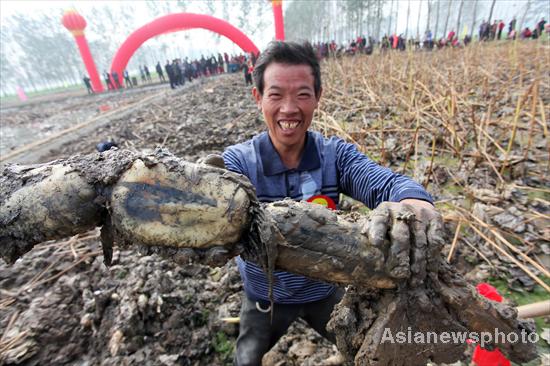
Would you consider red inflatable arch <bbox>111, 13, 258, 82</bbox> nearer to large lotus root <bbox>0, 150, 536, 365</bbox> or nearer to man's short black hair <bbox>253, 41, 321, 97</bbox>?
man's short black hair <bbox>253, 41, 321, 97</bbox>

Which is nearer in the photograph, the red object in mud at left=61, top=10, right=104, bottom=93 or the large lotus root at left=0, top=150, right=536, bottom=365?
the large lotus root at left=0, top=150, right=536, bottom=365

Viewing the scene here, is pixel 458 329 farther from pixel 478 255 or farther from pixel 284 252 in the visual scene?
pixel 478 255

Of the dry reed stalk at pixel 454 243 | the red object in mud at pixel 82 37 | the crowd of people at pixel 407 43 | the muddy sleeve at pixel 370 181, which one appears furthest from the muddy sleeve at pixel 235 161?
the red object in mud at pixel 82 37

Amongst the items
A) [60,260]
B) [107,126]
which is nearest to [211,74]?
[107,126]

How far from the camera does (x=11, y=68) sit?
5794 cm

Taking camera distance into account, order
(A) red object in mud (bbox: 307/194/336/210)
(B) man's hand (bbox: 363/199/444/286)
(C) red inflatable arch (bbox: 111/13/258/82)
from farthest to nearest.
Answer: (C) red inflatable arch (bbox: 111/13/258/82)
(A) red object in mud (bbox: 307/194/336/210)
(B) man's hand (bbox: 363/199/444/286)

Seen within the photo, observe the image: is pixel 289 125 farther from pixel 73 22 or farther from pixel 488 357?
pixel 73 22

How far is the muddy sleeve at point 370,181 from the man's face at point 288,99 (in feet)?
1.08

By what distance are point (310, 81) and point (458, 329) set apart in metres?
1.35

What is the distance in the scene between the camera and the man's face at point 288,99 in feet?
5.13

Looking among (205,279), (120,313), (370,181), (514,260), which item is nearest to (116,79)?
(205,279)

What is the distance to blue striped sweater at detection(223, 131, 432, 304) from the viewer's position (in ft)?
5.34

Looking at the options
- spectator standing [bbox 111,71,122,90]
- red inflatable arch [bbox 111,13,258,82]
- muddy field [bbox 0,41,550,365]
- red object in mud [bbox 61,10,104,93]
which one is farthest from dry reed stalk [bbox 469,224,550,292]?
red object in mud [bbox 61,10,104,93]

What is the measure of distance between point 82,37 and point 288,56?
31.2 metres
